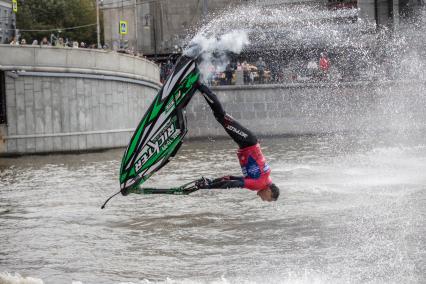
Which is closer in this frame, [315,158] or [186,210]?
[186,210]

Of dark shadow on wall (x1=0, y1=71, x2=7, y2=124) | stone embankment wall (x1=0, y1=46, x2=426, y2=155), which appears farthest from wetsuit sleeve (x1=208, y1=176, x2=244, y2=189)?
dark shadow on wall (x1=0, y1=71, x2=7, y2=124)

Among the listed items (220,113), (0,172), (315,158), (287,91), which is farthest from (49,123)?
(220,113)

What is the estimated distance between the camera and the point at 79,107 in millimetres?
35156

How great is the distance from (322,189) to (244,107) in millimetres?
22827

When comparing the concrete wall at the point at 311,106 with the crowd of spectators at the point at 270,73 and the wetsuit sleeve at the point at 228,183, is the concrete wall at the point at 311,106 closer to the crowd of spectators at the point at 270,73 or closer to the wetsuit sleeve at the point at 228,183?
the crowd of spectators at the point at 270,73

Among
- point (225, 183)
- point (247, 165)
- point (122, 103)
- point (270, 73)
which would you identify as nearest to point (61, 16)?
point (270, 73)

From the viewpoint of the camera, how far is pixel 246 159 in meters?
12.8

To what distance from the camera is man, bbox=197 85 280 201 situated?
12.5m

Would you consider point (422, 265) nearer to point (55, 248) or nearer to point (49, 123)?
point (55, 248)

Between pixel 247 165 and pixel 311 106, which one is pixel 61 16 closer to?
pixel 311 106

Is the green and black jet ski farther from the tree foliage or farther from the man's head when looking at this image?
the tree foliage

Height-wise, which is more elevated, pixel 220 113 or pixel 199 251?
pixel 220 113

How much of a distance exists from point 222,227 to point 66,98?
63.0ft

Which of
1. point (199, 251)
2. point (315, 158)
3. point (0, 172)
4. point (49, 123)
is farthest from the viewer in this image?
point (49, 123)
